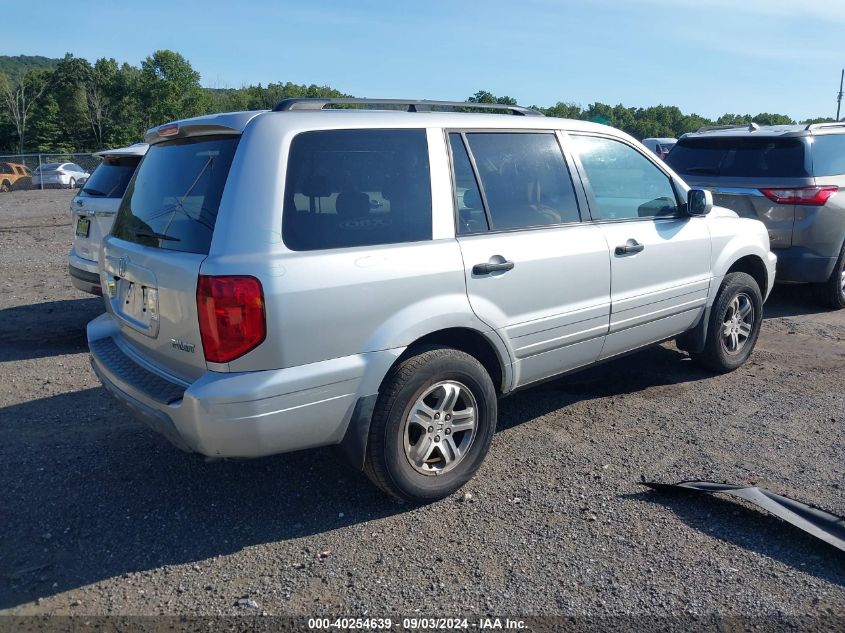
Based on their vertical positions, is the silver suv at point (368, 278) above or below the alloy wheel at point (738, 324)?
above

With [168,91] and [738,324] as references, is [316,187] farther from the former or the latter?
[168,91]

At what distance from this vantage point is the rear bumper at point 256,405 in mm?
3188

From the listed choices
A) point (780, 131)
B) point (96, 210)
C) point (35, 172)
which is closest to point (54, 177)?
point (35, 172)

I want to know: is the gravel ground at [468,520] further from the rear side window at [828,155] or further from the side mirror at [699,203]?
the rear side window at [828,155]

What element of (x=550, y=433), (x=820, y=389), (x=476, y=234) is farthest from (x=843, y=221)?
(x=476, y=234)

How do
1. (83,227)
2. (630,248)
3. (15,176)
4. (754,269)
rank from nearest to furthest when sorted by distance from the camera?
(630,248)
(754,269)
(83,227)
(15,176)

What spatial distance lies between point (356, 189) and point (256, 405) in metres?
1.15

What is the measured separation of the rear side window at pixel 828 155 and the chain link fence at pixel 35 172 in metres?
30.4

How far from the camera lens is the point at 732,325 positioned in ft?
19.4

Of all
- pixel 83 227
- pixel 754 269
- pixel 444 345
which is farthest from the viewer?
pixel 83 227

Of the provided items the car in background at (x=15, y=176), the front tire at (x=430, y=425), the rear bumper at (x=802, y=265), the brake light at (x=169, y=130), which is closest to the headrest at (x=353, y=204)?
the front tire at (x=430, y=425)

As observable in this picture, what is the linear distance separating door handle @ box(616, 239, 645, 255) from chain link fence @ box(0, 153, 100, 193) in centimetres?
3151

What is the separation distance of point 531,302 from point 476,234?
0.52 m

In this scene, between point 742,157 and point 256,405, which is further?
point 742,157
